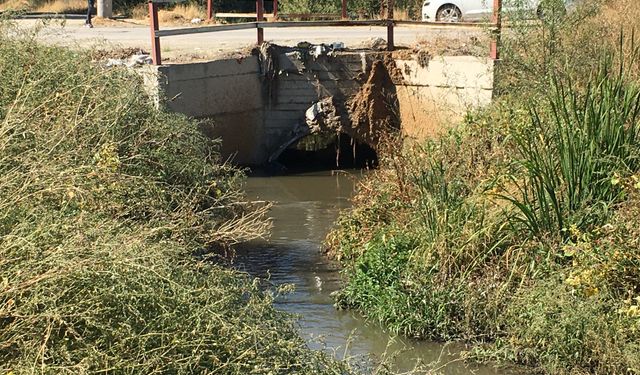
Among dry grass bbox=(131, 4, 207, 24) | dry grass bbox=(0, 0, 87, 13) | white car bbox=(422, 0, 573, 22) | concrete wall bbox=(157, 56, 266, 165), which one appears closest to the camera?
concrete wall bbox=(157, 56, 266, 165)

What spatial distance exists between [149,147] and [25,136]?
373 centimetres

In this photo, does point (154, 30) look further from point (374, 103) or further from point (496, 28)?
point (496, 28)

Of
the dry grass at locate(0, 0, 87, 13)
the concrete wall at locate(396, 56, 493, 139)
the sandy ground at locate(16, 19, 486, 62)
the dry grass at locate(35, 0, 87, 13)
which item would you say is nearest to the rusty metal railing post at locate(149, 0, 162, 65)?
the sandy ground at locate(16, 19, 486, 62)

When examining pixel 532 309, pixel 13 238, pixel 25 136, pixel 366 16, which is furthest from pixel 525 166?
pixel 366 16

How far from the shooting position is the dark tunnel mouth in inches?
667

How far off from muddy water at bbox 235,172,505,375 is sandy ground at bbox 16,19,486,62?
2509 mm

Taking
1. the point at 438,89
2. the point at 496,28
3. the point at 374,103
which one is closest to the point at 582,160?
the point at 496,28

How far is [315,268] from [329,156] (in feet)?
22.4

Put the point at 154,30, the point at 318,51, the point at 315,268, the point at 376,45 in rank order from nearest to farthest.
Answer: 1. the point at 315,268
2. the point at 154,30
3. the point at 318,51
4. the point at 376,45

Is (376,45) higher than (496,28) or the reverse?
the reverse

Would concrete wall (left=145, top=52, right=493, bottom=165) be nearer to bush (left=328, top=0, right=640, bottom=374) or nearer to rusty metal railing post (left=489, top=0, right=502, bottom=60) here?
rusty metal railing post (left=489, top=0, right=502, bottom=60)

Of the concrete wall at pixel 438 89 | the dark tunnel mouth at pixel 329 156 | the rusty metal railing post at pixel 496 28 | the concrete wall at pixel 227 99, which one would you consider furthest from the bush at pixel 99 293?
the dark tunnel mouth at pixel 329 156

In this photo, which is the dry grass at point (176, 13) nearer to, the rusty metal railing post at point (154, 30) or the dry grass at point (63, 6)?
the dry grass at point (63, 6)

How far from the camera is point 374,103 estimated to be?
16.1 meters
